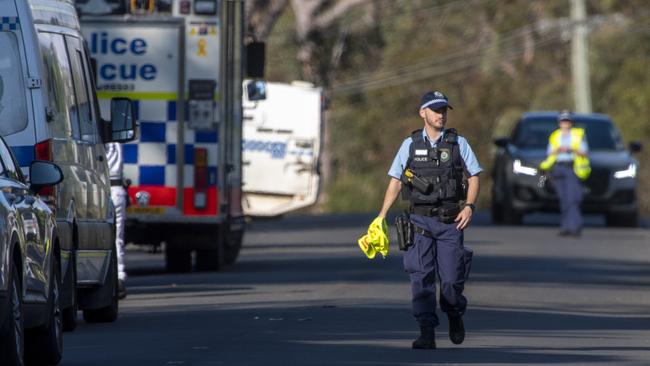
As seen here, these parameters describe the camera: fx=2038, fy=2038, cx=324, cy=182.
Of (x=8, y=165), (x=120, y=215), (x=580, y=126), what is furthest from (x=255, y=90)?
(x=8, y=165)

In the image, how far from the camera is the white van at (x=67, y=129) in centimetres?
1284

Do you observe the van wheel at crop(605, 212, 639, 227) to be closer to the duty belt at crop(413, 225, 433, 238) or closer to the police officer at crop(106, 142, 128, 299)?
the police officer at crop(106, 142, 128, 299)

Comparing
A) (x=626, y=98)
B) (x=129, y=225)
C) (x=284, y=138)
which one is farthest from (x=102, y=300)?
(x=626, y=98)

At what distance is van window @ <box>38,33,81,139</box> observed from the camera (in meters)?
13.3

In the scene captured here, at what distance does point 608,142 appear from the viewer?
32.2m

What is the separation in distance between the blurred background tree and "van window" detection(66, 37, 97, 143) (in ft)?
138

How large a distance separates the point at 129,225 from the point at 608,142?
13.4 meters

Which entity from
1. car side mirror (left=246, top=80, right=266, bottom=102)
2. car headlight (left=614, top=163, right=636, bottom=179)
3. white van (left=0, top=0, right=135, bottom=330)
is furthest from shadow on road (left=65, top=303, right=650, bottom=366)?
car headlight (left=614, top=163, right=636, bottom=179)

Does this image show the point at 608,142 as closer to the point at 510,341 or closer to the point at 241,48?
the point at 241,48

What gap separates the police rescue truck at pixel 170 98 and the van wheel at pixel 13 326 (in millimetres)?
9977

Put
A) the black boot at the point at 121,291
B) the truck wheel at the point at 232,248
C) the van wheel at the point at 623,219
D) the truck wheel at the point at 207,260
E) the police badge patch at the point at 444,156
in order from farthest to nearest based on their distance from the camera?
the van wheel at the point at 623,219 < the truck wheel at the point at 232,248 < the truck wheel at the point at 207,260 < the black boot at the point at 121,291 < the police badge patch at the point at 444,156

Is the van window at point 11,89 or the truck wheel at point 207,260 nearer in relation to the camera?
the van window at point 11,89

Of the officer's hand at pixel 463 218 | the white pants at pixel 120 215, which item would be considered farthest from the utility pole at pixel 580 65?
the officer's hand at pixel 463 218

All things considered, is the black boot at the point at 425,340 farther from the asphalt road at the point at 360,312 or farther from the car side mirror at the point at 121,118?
the car side mirror at the point at 121,118
